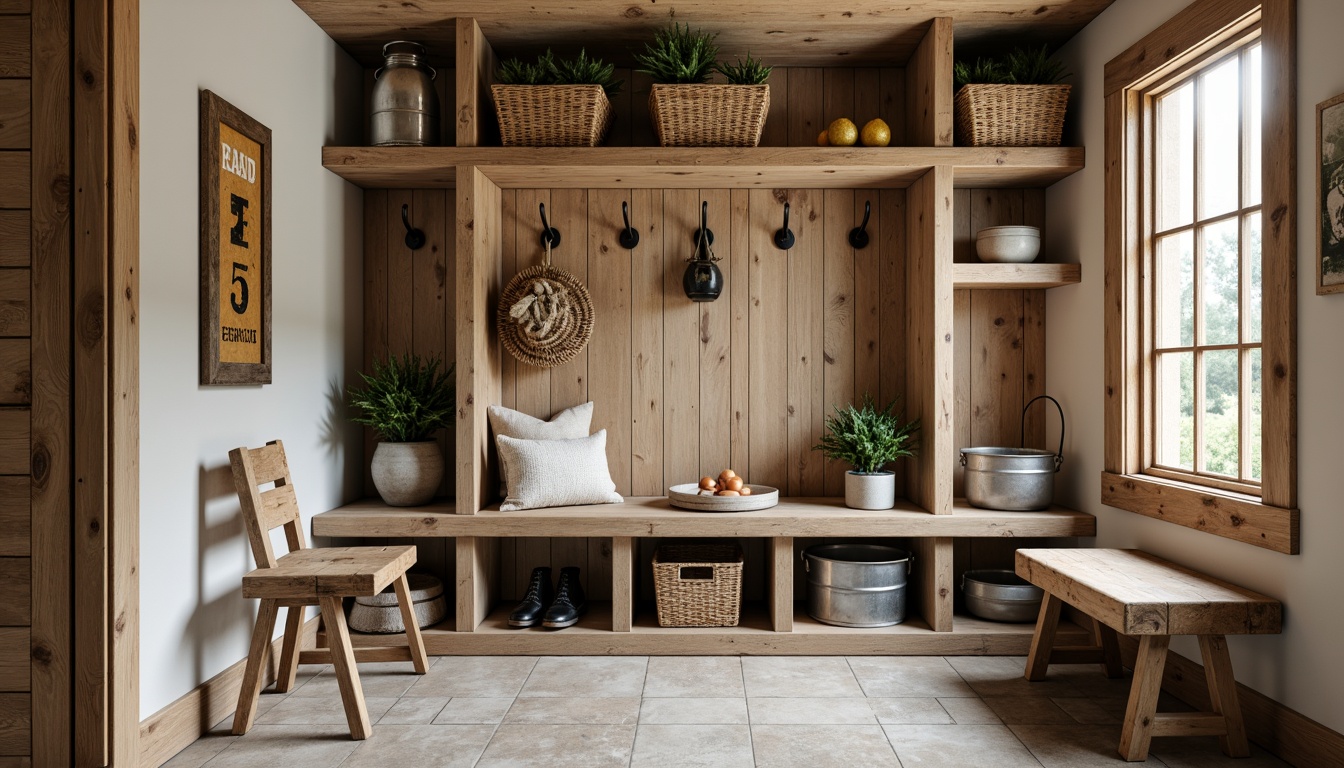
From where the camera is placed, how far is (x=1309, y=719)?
7.65 ft

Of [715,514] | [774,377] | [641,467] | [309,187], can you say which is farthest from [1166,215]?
[309,187]

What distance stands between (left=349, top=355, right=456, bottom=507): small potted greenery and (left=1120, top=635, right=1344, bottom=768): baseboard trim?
2.93 meters

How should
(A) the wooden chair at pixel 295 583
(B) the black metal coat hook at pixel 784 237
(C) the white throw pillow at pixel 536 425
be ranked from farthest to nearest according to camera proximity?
1. (B) the black metal coat hook at pixel 784 237
2. (C) the white throw pillow at pixel 536 425
3. (A) the wooden chair at pixel 295 583

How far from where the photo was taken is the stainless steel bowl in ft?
11.5

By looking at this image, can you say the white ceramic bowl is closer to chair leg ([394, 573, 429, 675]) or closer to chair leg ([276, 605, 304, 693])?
chair leg ([394, 573, 429, 675])

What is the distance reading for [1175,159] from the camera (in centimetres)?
309

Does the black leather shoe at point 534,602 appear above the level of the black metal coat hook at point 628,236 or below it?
below

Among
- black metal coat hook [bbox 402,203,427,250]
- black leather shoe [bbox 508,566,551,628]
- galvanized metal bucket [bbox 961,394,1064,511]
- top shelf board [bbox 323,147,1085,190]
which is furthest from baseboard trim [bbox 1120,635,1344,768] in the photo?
black metal coat hook [bbox 402,203,427,250]

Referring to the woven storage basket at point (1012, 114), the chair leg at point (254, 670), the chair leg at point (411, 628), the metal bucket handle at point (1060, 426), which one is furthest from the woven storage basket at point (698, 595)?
the woven storage basket at point (1012, 114)

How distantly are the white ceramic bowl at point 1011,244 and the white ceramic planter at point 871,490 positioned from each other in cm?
106

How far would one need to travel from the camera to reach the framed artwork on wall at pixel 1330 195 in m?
2.22

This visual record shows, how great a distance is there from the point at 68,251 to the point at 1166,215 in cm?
355

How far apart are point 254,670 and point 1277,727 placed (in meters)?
3.09

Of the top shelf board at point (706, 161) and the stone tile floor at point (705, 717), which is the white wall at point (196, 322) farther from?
the stone tile floor at point (705, 717)
